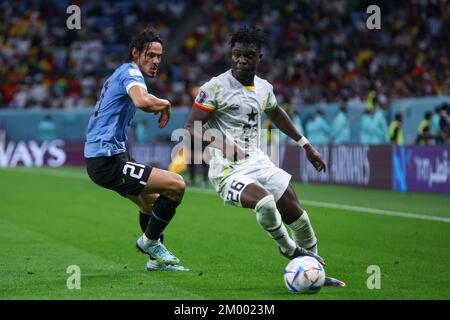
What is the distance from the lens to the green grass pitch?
8.02 meters

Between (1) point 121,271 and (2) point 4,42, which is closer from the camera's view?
(1) point 121,271

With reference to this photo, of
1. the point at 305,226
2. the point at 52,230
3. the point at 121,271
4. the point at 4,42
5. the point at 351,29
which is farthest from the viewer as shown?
the point at 4,42

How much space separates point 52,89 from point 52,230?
80.3ft

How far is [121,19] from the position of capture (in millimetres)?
40094

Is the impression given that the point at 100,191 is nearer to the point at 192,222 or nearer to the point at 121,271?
the point at 192,222

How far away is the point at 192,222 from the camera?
14.9 metres

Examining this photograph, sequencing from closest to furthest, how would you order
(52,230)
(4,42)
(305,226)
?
1. (305,226)
2. (52,230)
3. (4,42)

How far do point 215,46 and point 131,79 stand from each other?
29942 millimetres

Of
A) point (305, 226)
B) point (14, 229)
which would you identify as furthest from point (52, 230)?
point (305, 226)

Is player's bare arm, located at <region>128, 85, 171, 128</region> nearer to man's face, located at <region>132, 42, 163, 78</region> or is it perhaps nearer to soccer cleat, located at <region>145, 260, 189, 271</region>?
man's face, located at <region>132, 42, 163, 78</region>

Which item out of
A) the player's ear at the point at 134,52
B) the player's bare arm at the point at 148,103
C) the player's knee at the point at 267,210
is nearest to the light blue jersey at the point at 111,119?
the player's ear at the point at 134,52

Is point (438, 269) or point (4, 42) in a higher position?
point (4, 42)

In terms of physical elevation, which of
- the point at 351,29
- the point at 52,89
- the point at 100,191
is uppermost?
the point at 351,29

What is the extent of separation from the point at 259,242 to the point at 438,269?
3244mm
